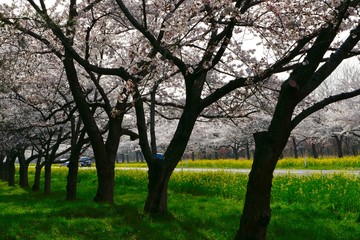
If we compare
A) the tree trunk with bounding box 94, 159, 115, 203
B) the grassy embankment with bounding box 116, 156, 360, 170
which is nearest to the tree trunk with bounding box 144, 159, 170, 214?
the tree trunk with bounding box 94, 159, 115, 203

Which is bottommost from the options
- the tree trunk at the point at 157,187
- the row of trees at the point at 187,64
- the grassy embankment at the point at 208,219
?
the grassy embankment at the point at 208,219

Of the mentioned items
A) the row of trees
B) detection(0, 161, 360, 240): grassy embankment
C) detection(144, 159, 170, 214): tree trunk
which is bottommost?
detection(0, 161, 360, 240): grassy embankment

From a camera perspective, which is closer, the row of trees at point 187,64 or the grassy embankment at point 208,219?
the row of trees at point 187,64

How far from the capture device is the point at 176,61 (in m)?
8.22

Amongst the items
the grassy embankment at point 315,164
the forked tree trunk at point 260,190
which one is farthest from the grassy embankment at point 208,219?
the grassy embankment at point 315,164

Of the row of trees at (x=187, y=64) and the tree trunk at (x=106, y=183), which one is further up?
the row of trees at (x=187, y=64)

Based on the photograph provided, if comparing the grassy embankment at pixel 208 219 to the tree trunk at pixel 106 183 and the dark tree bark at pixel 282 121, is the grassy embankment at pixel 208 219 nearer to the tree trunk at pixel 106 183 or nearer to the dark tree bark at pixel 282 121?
the tree trunk at pixel 106 183

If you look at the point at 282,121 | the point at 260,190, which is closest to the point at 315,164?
the point at 260,190

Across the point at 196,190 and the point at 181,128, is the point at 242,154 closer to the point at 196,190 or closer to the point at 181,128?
the point at 196,190

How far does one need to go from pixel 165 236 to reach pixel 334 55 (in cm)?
469

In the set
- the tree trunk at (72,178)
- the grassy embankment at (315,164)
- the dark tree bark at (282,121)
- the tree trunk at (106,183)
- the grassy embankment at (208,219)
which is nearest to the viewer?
the dark tree bark at (282,121)

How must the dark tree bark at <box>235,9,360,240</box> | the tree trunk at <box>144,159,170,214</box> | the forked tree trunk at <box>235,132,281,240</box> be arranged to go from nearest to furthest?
the dark tree bark at <box>235,9,360,240</box>, the forked tree trunk at <box>235,132,281,240</box>, the tree trunk at <box>144,159,170,214</box>

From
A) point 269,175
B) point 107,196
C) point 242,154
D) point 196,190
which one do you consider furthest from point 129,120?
point 242,154

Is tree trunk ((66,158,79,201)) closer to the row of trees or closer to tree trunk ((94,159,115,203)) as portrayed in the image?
the row of trees
